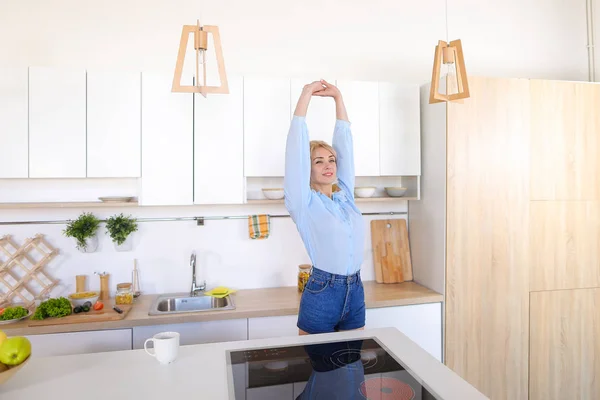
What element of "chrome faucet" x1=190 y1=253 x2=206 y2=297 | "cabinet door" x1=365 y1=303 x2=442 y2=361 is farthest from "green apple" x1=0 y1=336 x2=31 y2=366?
"cabinet door" x1=365 y1=303 x2=442 y2=361

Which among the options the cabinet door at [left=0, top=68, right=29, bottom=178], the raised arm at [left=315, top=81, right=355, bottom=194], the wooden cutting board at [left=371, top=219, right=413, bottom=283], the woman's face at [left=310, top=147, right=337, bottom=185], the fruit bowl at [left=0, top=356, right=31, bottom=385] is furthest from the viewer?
the wooden cutting board at [left=371, top=219, right=413, bottom=283]

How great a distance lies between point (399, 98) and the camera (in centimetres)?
274

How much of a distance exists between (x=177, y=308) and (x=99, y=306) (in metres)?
0.44

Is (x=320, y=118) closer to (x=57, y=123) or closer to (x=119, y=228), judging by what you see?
(x=119, y=228)

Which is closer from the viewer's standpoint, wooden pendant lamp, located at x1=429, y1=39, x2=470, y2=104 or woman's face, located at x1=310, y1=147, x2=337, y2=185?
wooden pendant lamp, located at x1=429, y1=39, x2=470, y2=104

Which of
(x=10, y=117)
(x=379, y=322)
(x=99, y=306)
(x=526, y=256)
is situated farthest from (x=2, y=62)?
(x=526, y=256)

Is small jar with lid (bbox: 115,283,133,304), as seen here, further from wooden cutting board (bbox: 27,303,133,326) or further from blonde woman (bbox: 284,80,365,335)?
blonde woman (bbox: 284,80,365,335)

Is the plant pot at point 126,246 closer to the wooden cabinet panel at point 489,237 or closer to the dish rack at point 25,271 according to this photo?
the dish rack at point 25,271

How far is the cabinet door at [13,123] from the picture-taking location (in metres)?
2.30

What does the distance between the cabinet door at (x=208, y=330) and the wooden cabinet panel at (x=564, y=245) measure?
1734 millimetres

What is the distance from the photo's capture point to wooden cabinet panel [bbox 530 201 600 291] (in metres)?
2.65

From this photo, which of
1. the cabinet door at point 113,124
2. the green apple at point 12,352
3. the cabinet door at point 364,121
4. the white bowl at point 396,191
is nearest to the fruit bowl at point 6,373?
the green apple at point 12,352

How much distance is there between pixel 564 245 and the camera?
268 cm

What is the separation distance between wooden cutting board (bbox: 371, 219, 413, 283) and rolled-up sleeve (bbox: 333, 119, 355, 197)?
849mm
